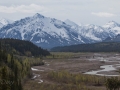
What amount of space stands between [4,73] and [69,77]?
288 ft

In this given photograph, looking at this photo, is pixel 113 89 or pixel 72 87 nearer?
pixel 113 89

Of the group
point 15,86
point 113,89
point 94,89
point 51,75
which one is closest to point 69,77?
point 51,75

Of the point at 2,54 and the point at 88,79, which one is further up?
the point at 2,54

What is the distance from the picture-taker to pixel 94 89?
111938mm

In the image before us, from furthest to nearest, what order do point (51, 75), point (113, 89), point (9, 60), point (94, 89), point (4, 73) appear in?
point (51, 75) < point (9, 60) < point (94, 89) < point (113, 89) < point (4, 73)

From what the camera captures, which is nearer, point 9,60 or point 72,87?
point 72,87

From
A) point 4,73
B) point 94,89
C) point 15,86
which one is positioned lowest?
point 94,89

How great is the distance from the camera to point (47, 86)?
122 metres

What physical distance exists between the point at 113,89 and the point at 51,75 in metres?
54.2

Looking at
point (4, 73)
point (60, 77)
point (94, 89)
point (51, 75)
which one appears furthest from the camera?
point (51, 75)

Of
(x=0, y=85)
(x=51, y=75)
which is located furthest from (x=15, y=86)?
(x=51, y=75)

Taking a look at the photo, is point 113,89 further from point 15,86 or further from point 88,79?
point 15,86

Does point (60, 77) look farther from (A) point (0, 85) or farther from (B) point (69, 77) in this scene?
(A) point (0, 85)

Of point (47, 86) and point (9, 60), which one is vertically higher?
point (9, 60)
